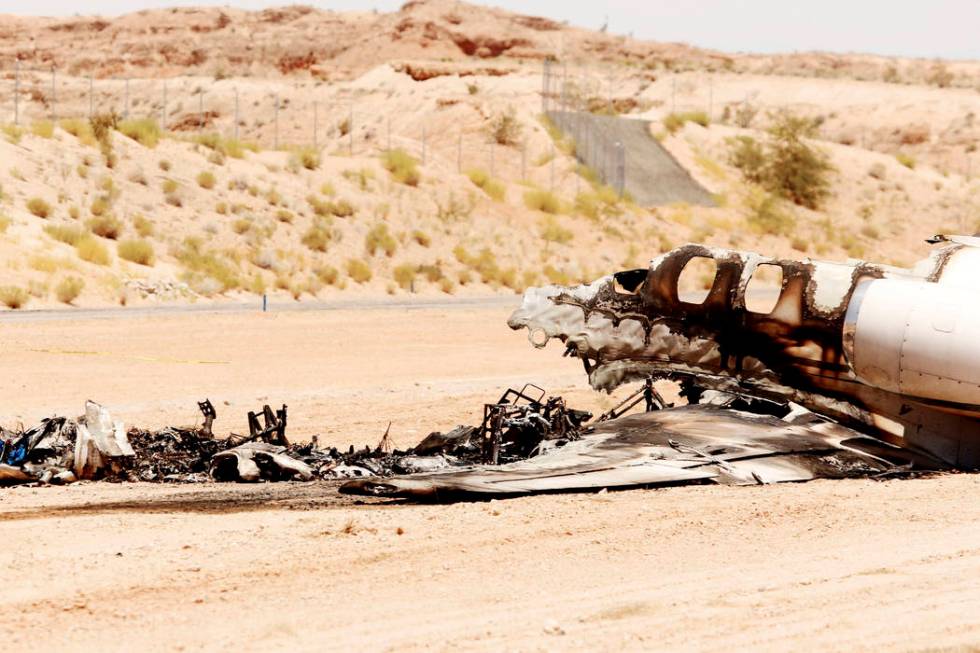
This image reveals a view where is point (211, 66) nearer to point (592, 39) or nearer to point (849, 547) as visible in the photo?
point (592, 39)

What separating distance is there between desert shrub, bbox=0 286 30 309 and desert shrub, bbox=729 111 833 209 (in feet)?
152

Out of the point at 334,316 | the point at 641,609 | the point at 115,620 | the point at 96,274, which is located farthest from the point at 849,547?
the point at 96,274

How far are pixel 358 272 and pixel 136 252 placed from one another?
27.5ft

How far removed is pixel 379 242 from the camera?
52.9 meters

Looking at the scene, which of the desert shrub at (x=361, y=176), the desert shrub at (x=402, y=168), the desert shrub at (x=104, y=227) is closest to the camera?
the desert shrub at (x=104, y=227)

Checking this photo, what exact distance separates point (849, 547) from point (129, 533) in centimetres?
620

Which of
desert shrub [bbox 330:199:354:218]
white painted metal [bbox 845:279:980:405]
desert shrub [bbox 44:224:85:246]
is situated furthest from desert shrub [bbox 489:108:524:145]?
white painted metal [bbox 845:279:980:405]

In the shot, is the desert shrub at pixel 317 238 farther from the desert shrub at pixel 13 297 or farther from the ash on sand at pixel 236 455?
the ash on sand at pixel 236 455

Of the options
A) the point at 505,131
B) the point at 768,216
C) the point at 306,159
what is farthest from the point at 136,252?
the point at 768,216

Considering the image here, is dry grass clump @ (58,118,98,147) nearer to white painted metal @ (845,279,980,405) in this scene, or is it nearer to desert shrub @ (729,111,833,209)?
desert shrub @ (729,111,833,209)

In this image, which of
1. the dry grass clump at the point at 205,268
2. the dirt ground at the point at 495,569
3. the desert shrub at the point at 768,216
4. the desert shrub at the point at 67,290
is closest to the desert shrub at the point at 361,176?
the dry grass clump at the point at 205,268

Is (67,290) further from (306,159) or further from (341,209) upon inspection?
(306,159)

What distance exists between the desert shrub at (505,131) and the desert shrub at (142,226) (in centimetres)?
2789

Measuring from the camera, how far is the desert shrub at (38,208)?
45.8 metres
